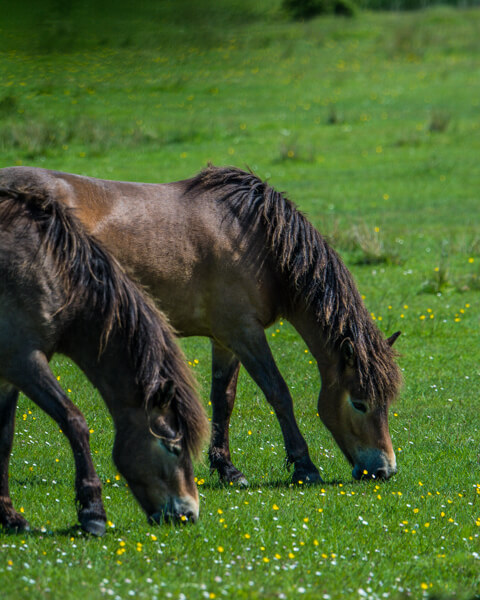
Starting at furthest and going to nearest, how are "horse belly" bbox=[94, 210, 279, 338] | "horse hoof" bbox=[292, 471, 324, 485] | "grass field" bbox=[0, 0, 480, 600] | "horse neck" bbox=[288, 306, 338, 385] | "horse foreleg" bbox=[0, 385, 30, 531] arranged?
"horse neck" bbox=[288, 306, 338, 385]
"horse belly" bbox=[94, 210, 279, 338]
"horse hoof" bbox=[292, 471, 324, 485]
"horse foreleg" bbox=[0, 385, 30, 531]
"grass field" bbox=[0, 0, 480, 600]

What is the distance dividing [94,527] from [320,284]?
2.83 m

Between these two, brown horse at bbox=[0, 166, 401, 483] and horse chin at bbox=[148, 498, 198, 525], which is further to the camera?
brown horse at bbox=[0, 166, 401, 483]

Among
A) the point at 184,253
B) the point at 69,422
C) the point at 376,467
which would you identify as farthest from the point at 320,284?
the point at 69,422

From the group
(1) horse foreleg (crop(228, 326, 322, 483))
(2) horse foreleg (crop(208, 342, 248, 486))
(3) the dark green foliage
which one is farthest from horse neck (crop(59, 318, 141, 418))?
(3) the dark green foliage

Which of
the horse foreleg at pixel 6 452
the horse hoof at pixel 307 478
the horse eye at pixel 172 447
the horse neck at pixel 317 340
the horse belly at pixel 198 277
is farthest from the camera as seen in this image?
the horse neck at pixel 317 340

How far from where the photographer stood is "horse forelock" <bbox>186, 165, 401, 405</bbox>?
7.06m

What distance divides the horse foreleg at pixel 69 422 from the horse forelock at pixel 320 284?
247 cm

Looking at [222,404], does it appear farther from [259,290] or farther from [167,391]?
[167,391]

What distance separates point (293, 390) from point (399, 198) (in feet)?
35.5

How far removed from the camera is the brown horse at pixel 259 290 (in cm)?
699

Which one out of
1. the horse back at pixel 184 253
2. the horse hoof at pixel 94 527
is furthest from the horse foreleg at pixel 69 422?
the horse back at pixel 184 253

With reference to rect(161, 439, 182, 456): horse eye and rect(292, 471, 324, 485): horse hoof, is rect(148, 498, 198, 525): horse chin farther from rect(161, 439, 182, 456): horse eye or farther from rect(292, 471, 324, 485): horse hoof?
rect(292, 471, 324, 485): horse hoof

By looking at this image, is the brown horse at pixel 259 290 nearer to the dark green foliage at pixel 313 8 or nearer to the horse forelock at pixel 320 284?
the horse forelock at pixel 320 284

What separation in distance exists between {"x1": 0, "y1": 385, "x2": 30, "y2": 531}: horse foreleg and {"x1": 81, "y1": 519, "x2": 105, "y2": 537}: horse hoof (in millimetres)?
451
